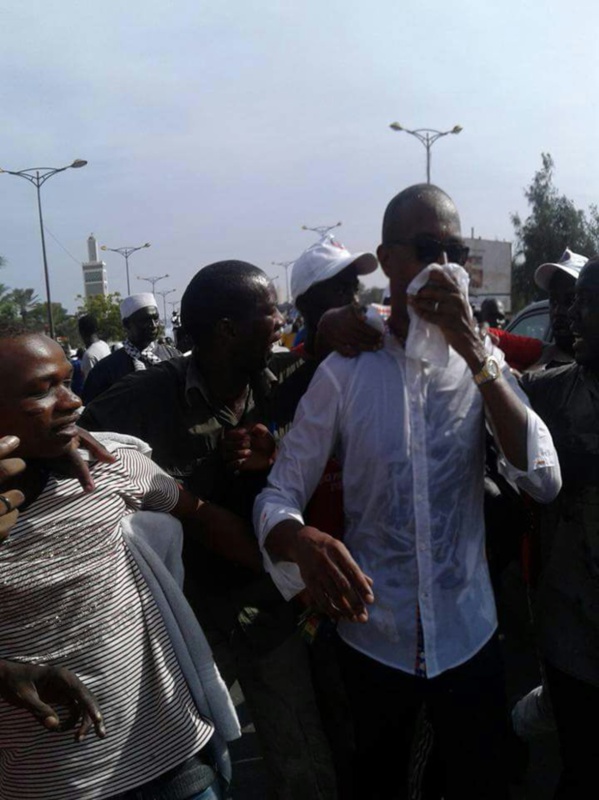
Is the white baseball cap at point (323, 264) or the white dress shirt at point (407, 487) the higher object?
the white baseball cap at point (323, 264)

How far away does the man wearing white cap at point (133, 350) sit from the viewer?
6105 mm

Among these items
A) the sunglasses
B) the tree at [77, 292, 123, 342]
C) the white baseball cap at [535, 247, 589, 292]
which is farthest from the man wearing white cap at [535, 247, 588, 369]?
the tree at [77, 292, 123, 342]

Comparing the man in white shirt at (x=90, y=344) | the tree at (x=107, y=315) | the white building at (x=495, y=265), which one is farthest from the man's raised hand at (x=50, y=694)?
the tree at (x=107, y=315)

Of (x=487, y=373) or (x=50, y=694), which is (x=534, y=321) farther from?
(x=50, y=694)

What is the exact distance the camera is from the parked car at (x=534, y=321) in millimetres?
6055

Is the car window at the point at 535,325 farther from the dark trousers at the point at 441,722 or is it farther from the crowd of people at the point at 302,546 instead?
the dark trousers at the point at 441,722

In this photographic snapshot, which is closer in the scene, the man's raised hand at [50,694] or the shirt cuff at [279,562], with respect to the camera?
the man's raised hand at [50,694]

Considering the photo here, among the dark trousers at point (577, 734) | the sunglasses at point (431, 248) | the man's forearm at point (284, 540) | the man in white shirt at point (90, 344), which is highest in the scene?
the sunglasses at point (431, 248)

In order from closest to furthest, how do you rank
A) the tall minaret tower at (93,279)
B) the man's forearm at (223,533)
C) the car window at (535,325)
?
the man's forearm at (223,533) → the car window at (535,325) → the tall minaret tower at (93,279)

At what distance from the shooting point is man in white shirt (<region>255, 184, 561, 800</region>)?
83.8 inches

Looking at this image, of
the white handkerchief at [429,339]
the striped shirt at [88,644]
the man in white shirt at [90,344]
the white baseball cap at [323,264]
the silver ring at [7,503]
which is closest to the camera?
the silver ring at [7,503]

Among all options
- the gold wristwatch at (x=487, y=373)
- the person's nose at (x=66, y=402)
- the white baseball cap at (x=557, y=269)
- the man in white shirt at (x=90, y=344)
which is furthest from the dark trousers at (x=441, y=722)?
the man in white shirt at (x=90, y=344)

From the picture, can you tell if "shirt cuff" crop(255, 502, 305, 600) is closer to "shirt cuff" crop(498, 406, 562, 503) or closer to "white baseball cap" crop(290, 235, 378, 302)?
"shirt cuff" crop(498, 406, 562, 503)

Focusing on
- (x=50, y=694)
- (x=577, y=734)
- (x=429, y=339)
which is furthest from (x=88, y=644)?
(x=577, y=734)
